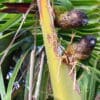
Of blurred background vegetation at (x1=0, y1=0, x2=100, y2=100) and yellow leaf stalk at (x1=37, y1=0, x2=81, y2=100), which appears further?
blurred background vegetation at (x1=0, y1=0, x2=100, y2=100)

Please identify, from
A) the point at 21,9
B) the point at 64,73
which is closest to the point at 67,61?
the point at 64,73

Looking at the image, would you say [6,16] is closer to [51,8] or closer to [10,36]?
[10,36]

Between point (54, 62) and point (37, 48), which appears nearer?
point (54, 62)

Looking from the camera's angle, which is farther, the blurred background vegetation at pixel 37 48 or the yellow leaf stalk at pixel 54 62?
the blurred background vegetation at pixel 37 48
